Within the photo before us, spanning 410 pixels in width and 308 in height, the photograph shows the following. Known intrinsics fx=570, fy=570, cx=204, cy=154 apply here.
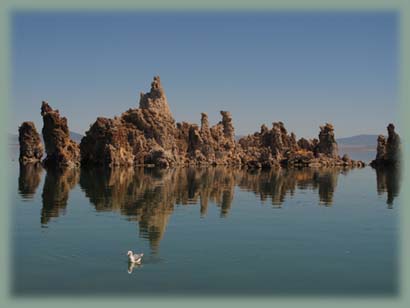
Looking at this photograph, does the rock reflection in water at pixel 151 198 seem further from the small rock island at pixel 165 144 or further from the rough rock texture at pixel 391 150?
the rough rock texture at pixel 391 150

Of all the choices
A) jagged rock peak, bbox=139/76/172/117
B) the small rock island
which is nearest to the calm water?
the small rock island

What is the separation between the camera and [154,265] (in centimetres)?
1794

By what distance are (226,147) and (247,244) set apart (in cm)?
7657

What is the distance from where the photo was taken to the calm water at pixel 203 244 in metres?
16.2

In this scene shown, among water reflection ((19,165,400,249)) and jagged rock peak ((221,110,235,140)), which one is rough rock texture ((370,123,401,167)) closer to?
jagged rock peak ((221,110,235,140))

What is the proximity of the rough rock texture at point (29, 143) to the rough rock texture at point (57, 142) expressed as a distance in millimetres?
11194

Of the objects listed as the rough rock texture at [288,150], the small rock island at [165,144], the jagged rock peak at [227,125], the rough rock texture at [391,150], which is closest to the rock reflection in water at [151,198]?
the small rock island at [165,144]

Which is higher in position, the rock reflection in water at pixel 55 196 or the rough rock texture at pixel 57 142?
the rough rock texture at pixel 57 142

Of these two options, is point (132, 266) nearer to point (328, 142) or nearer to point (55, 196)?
point (55, 196)

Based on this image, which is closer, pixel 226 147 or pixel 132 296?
pixel 132 296

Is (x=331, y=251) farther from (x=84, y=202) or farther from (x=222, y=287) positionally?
(x=84, y=202)

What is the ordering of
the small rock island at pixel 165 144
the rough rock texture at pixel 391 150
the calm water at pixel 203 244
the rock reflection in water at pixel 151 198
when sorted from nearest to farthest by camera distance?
the calm water at pixel 203 244, the rock reflection in water at pixel 151 198, the small rock island at pixel 165 144, the rough rock texture at pixel 391 150

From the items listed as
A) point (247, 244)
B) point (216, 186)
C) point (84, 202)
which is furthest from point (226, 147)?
point (247, 244)

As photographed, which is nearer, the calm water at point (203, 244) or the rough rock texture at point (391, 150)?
the calm water at point (203, 244)
